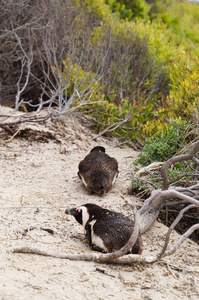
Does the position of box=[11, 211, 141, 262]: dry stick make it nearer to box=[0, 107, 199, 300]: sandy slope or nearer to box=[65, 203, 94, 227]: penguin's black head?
box=[0, 107, 199, 300]: sandy slope

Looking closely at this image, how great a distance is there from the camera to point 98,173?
5.18m

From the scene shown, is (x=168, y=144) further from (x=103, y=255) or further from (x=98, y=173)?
(x=103, y=255)

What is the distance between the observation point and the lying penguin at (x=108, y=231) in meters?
3.55

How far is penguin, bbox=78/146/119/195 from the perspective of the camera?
5.09 meters

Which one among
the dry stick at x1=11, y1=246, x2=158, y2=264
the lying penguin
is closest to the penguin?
the lying penguin

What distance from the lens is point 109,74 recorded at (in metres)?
8.54

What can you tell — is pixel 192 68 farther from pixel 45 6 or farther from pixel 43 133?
pixel 45 6

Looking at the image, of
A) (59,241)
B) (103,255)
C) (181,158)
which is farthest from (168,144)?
(103,255)

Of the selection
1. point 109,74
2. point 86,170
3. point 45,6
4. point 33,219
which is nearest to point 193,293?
point 33,219

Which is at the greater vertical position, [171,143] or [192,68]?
[192,68]

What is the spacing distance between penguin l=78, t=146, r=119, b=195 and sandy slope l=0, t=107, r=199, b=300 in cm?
15

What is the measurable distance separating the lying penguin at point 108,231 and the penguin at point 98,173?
117cm

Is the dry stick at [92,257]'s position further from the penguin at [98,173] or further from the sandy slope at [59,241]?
the penguin at [98,173]

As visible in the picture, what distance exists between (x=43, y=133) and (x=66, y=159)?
94cm
